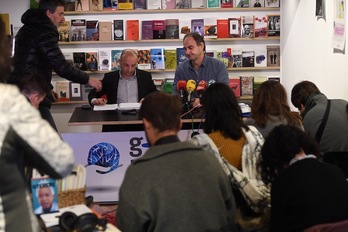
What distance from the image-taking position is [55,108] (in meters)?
7.17

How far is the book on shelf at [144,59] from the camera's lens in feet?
23.1

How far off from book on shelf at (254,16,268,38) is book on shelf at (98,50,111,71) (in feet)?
6.14

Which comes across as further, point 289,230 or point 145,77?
point 145,77

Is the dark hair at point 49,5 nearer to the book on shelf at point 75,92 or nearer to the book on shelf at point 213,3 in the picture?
the book on shelf at point 75,92

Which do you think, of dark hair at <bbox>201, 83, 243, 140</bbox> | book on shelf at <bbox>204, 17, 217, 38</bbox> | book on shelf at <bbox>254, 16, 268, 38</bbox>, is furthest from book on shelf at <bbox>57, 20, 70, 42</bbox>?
dark hair at <bbox>201, 83, 243, 140</bbox>

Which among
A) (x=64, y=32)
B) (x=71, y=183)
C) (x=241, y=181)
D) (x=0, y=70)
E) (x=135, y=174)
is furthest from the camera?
(x=64, y=32)

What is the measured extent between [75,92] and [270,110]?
4.14 metres

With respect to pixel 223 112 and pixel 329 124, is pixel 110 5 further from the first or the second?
pixel 223 112

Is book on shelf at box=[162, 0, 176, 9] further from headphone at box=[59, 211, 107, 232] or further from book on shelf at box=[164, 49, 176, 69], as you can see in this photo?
headphone at box=[59, 211, 107, 232]

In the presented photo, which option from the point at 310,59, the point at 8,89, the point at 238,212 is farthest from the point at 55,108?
the point at 8,89

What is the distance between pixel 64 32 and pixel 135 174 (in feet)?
16.3

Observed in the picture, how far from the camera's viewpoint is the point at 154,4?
272 inches

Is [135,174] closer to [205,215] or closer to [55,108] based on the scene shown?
[205,215]

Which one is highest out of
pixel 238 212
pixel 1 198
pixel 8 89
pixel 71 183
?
pixel 8 89
